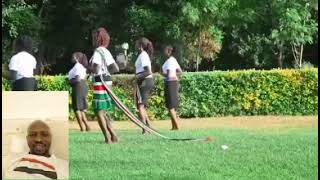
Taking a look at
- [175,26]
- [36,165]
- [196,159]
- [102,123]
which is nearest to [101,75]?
[102,123]

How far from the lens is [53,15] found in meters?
26.3

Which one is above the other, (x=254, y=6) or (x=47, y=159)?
(x=254, y=6)

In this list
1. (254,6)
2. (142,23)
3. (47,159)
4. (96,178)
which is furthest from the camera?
(254,6)

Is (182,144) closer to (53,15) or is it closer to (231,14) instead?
(231,14)

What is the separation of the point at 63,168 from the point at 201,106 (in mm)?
14438

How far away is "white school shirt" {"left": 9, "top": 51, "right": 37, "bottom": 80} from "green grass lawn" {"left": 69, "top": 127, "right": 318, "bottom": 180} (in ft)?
3.86

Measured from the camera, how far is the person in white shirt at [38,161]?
4.06m

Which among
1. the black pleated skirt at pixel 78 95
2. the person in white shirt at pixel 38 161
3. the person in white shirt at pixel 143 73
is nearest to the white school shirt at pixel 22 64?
the person in white shirt at pixel 143 73

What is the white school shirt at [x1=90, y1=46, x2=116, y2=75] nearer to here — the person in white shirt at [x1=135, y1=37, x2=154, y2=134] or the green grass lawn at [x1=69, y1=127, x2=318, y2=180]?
the green grass lawn at [x1=69, y1=127, x2=318, y2=180]

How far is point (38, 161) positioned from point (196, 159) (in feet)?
13.0

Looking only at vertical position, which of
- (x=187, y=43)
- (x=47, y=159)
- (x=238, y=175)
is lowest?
(x=238, y=175)

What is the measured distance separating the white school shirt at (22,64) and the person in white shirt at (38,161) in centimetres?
513

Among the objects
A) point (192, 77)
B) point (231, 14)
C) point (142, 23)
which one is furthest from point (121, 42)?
point (192, 77)

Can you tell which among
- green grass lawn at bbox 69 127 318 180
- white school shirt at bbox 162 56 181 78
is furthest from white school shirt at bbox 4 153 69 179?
white school shirt at bbox 162 56 181 78
